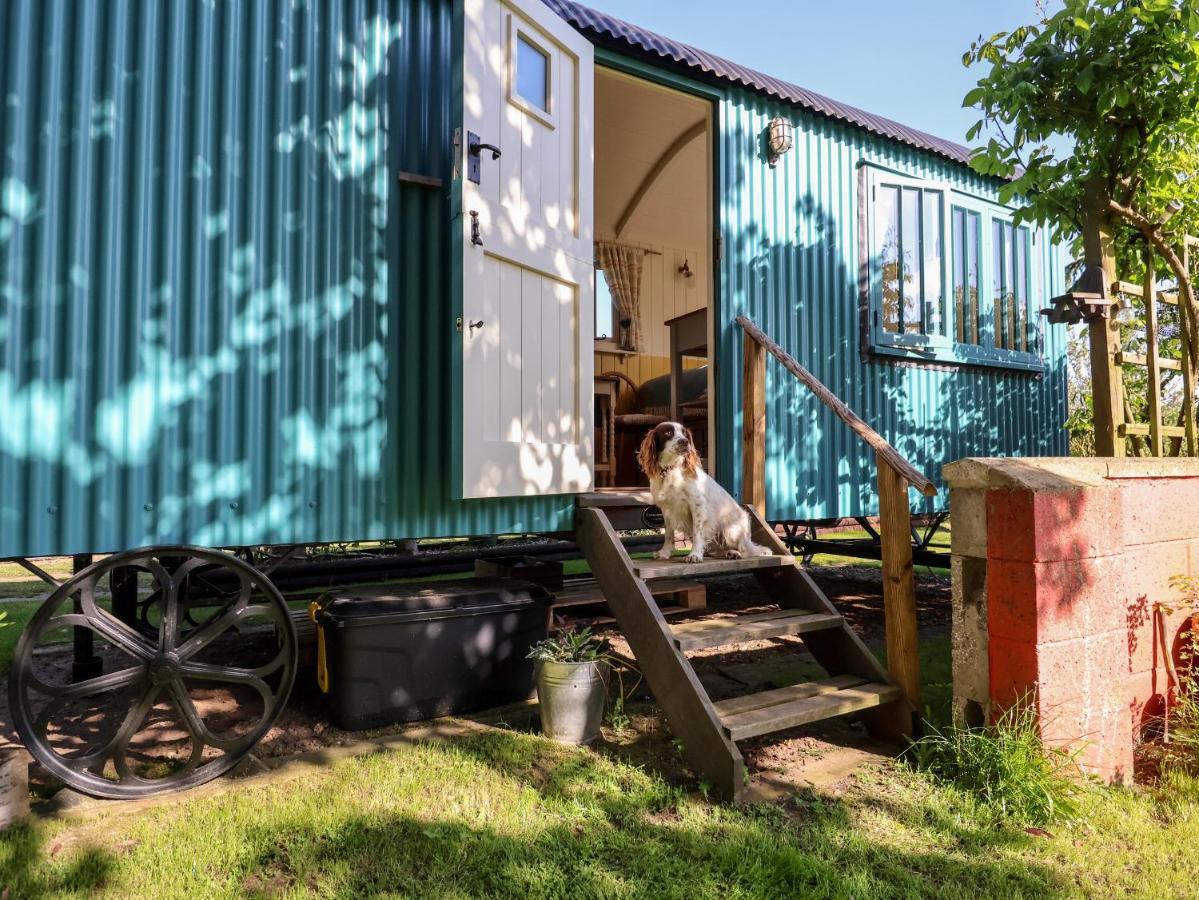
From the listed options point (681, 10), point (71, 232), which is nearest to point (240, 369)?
point (71, 232)

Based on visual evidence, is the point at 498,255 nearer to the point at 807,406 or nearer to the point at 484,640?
the point at 484,640

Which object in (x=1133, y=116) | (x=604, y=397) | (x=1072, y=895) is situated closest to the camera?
(x=1072, y=895)

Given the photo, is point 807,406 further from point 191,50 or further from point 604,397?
point 191,50

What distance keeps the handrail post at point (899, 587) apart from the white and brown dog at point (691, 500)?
0.64 meters

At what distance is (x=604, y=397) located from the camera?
662 centimetres

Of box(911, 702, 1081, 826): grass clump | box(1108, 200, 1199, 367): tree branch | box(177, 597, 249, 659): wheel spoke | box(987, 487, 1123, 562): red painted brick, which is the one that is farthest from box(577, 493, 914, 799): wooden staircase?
box(1108, 200, 1199, 367): tree branch

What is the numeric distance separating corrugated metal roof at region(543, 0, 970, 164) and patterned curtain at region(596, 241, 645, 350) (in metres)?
3.11

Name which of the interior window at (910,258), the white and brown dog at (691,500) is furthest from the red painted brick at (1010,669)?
the interior window at (910,258)

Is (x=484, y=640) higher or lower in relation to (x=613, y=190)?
lower

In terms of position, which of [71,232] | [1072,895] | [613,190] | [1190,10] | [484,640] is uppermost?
[613,190]

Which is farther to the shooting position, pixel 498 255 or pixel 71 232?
pixel 498 255

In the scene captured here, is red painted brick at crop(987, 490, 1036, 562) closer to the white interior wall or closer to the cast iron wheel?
the white interior wall

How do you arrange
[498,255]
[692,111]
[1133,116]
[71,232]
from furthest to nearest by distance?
[692,111] → [1133,116] → [498,255] → [71,232]

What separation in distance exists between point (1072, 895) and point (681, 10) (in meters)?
7.30
